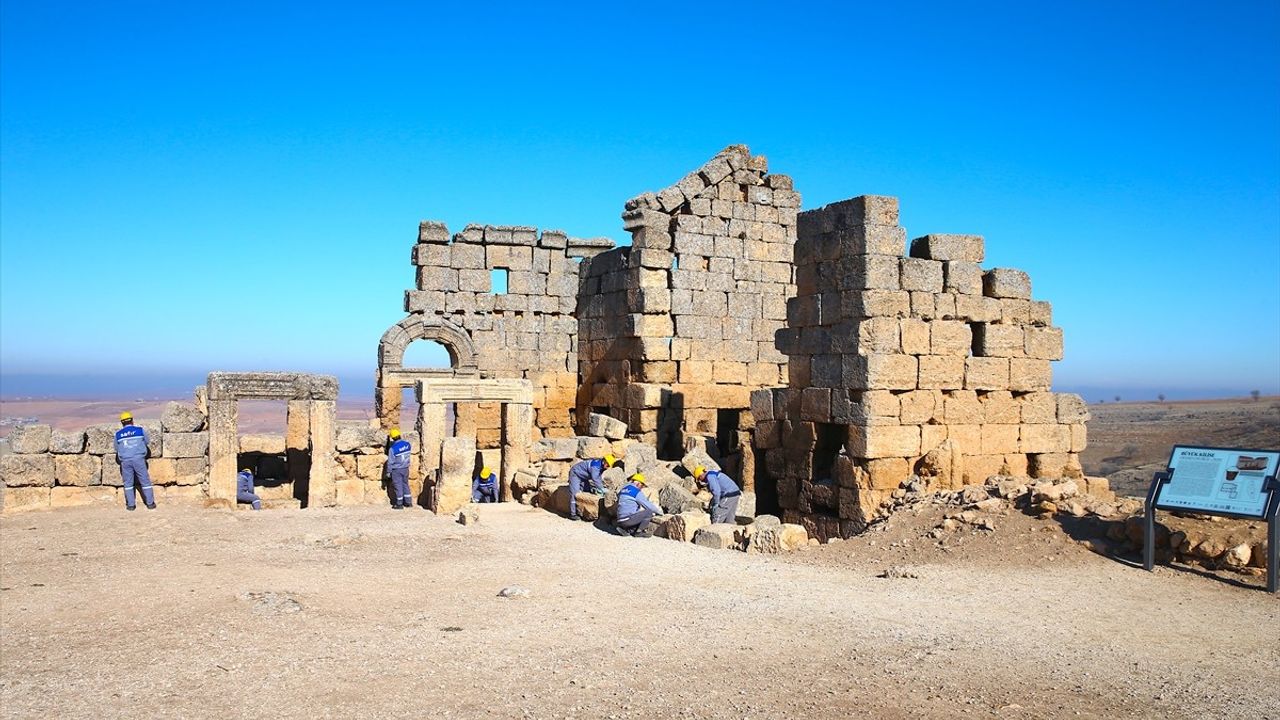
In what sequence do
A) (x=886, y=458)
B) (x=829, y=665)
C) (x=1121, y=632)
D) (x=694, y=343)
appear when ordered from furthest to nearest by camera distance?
(x=694, y=343) → (x=886, y=458) → (x=1121, y=632) → (x=829, y=665)

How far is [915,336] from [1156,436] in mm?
24926

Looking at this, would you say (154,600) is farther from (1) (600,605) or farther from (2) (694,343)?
(2) (694,343)

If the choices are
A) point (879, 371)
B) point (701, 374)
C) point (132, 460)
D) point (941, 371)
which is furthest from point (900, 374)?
point (132, 460)

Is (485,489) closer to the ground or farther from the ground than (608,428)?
closer to the ground

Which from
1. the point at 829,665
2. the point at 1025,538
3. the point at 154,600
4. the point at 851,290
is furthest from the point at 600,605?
the point at 851,290

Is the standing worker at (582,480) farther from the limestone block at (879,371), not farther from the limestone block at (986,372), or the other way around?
the limestone block at (986,372)

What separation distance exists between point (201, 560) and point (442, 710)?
17.9 ft

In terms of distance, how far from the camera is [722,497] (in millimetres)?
12500

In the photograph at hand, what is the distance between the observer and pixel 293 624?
295 inches

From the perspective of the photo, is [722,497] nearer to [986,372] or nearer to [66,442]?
[986,372]

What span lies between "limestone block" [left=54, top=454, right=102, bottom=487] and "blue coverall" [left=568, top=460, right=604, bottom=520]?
622cm

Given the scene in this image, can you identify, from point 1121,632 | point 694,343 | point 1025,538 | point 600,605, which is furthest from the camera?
point 694,343

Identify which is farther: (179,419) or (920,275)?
(179,419)

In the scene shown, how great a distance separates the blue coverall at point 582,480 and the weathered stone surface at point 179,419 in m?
5.20
